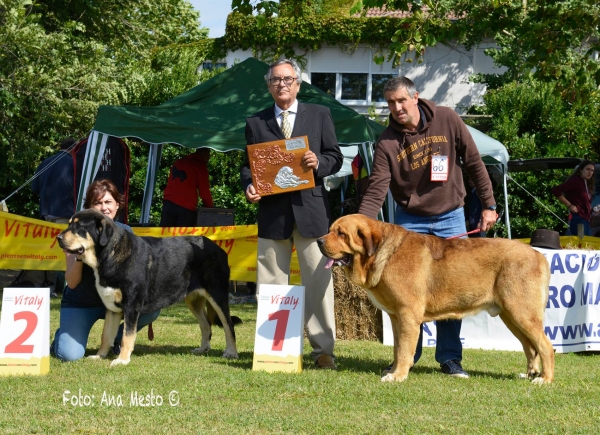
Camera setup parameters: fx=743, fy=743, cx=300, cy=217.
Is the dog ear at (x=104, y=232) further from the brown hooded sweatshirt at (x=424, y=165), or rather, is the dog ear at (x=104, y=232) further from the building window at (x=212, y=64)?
the building window at (x=212, y=64)

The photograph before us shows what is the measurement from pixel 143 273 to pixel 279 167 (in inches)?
54.4

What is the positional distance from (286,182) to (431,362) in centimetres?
199

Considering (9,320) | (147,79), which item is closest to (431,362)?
(9,320)

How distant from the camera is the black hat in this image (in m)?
7.65

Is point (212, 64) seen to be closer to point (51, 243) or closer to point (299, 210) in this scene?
point (51, 243)

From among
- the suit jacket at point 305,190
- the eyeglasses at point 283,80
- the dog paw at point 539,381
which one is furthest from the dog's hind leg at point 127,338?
the dog paw at point 539,381

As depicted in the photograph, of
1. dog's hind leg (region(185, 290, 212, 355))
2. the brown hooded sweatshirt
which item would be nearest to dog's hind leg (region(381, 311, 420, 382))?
the brown hooded sweatshirt

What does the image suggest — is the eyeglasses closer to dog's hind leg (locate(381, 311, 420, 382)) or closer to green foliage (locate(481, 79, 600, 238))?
dog's hind leg (locate(381, 311, 420, 382))

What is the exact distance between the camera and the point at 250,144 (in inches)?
219

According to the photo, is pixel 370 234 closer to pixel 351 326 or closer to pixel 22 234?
pixel 351 326

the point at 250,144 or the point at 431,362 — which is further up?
the point at 250,144

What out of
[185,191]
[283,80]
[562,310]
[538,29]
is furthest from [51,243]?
[538,29]

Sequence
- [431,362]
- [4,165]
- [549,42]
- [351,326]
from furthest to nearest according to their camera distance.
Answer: [4,165], [549,42], [351,326], [431,362]

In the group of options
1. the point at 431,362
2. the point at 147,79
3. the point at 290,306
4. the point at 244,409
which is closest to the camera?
the point at 244,409
